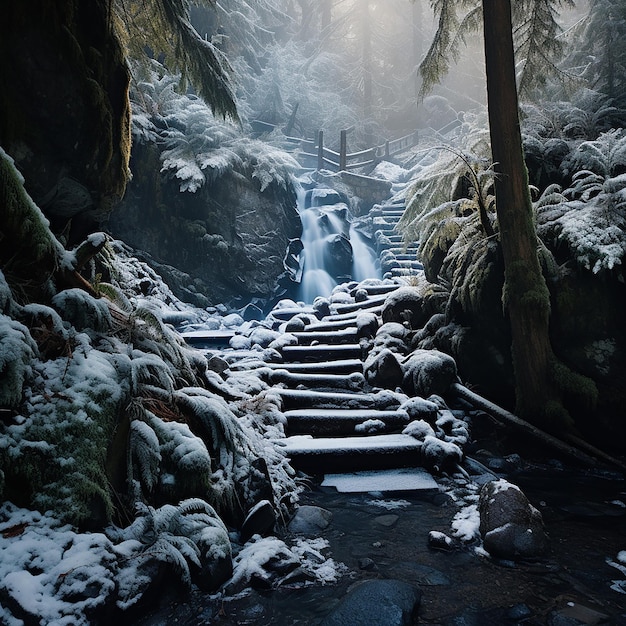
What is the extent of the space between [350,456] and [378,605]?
8.26 feet

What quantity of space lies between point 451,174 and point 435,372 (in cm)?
333

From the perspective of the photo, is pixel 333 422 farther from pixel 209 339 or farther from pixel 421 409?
pixel 209 339

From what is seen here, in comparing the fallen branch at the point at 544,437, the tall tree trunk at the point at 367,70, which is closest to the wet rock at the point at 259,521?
the fallen branch at the point at 544,437

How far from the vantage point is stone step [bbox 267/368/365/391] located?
23.1ft

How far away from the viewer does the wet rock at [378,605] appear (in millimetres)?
2271

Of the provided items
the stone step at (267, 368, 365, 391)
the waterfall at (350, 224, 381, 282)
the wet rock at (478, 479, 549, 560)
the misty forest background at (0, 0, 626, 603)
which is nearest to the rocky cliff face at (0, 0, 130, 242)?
the misty forest background at (0, 0, 626, 603)

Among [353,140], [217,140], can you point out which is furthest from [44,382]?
[353,140]

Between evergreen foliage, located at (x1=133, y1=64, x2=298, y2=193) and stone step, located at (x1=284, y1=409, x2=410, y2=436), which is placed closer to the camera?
stone step, located at (x1=284, y1=409, x2=410, y2=436)

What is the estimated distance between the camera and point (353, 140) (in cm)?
3438

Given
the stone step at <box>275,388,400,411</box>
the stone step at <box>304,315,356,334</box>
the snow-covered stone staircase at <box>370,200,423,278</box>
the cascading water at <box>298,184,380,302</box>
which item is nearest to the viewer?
the stone step at <box>275,388,400,411</box>

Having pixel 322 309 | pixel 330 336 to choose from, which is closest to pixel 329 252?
pixel 322 309

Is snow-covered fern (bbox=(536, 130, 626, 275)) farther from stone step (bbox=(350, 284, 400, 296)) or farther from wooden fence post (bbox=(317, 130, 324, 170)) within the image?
wooden fence post (bbox=(317, 130, 324, 170))

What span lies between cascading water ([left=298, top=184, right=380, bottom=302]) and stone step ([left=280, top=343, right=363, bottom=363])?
8654mm

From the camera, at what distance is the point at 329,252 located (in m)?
18.9
